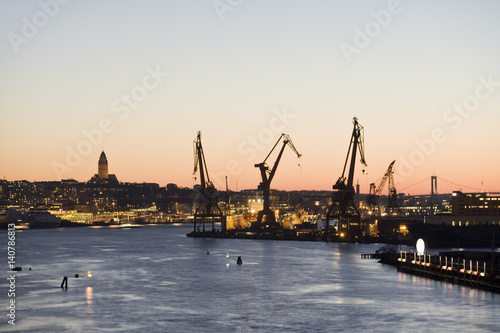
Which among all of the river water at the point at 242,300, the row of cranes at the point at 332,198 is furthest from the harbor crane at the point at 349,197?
the river water at the point at 242,300

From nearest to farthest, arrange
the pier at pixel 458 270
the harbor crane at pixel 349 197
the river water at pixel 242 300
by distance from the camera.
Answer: the river water at pixel 242 300, the pier at pixel 458 270, the harbor crane at pixel 349 197

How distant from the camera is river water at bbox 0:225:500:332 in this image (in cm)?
4147

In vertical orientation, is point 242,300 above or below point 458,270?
below

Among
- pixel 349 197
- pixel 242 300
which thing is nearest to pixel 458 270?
pixel 242 300

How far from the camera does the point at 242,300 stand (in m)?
50.7

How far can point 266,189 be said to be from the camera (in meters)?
159

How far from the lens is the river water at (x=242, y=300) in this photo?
41.5 m

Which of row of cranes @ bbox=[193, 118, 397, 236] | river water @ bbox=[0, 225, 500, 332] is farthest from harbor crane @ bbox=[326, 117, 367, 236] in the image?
river water @ bbox=[0, 225, 500, 332]

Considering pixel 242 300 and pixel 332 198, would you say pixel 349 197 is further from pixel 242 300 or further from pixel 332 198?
pixel 242 300

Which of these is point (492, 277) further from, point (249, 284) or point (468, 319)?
point (249, 284)

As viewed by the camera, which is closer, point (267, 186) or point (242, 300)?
point (242, 300)

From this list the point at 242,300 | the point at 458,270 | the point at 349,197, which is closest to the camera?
the point at 242,300

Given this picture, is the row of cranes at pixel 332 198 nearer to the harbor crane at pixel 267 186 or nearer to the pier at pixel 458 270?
the harbor crane at pixel 267 186

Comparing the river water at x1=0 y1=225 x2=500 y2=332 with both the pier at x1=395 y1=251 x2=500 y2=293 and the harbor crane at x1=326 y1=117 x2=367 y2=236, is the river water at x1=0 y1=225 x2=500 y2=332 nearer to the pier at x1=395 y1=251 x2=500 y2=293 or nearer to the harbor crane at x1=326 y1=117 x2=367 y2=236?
the pier at x1=395 y1=251 x2=500 y2=293
